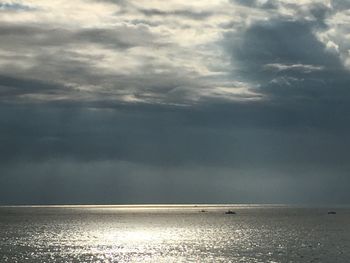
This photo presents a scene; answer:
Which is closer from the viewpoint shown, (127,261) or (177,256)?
(127,261)

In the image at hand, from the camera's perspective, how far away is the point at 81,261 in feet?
340

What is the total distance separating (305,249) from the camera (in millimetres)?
127375

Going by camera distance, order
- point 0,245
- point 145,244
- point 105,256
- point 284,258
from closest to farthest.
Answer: point 284,258
point 105,256
point 0,245
point 145,244

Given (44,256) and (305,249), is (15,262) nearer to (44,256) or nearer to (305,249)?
(44,256)

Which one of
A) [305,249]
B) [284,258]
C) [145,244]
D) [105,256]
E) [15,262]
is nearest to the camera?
[15,262]

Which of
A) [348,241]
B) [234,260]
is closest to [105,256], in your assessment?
[234,260]

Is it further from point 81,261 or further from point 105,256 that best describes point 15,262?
point 105,256

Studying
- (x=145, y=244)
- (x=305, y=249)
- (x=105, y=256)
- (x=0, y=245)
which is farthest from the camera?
(x=145, y=244)

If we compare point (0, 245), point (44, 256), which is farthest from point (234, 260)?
point (0, 245)

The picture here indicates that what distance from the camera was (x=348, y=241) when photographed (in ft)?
493

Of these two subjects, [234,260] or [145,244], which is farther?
[145,244]

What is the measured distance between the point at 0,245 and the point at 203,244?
165 ft

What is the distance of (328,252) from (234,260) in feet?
87.6

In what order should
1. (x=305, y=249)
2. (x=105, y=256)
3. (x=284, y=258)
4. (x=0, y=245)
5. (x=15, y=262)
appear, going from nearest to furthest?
(x=15, y=262) < (x=284, y=258) < (x=105, y=256) < (x=305, y=249) < (x=0, y=245)
